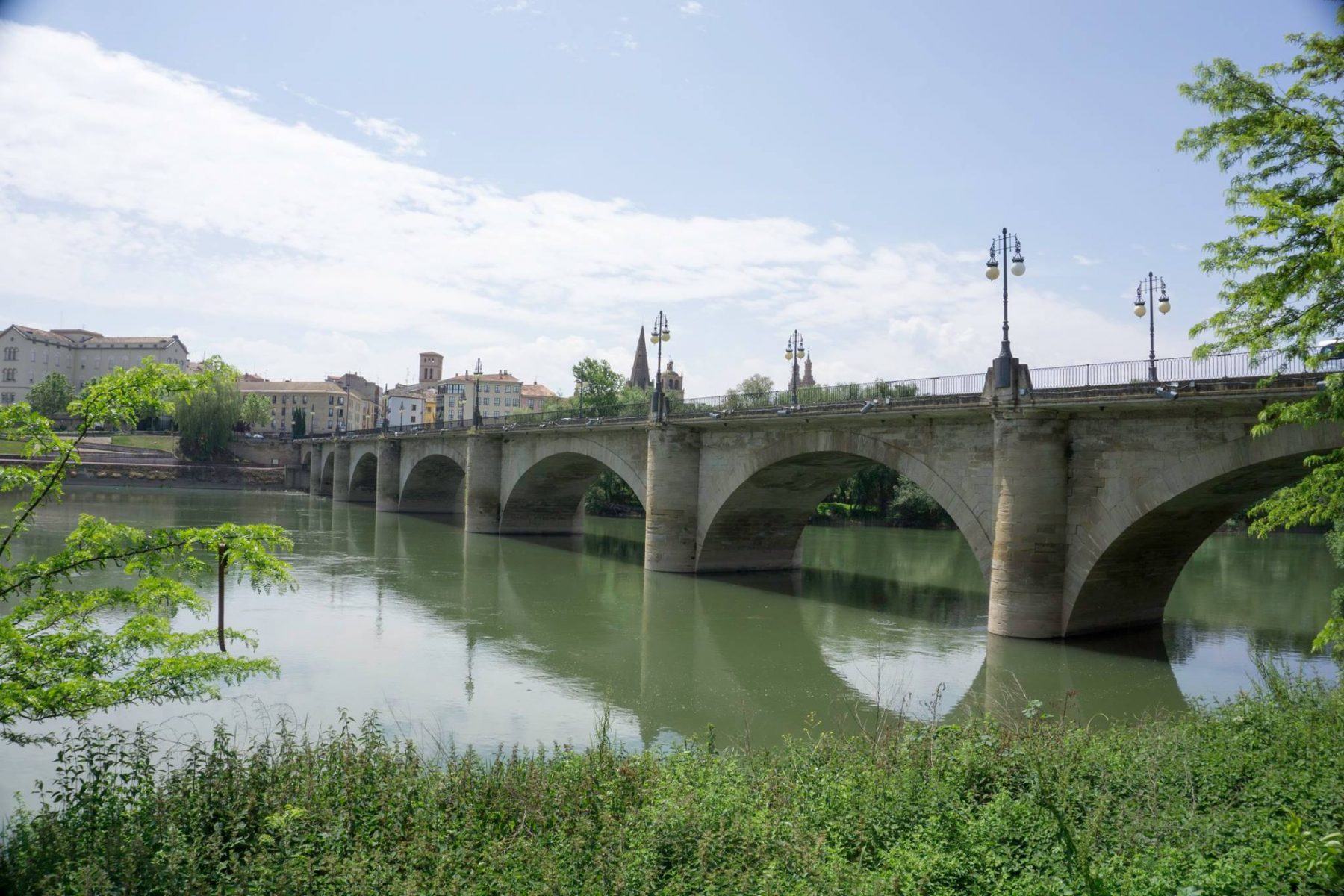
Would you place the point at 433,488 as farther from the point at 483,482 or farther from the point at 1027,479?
the point at 1027,479

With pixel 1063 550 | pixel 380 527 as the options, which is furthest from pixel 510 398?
pixel 1063 550

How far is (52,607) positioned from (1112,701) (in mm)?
14384

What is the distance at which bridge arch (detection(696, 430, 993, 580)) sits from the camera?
23.6 metres

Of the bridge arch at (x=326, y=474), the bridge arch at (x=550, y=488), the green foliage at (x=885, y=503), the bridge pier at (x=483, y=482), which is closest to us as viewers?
the bridge arch at (x=550, y=488)

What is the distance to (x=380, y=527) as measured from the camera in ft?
157

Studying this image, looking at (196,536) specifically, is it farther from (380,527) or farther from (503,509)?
(380,527)

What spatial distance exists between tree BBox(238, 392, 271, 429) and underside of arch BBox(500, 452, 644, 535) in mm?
66244

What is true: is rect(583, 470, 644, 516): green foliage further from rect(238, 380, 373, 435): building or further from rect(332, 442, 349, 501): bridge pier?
rect(238, 380, 373, 435): building

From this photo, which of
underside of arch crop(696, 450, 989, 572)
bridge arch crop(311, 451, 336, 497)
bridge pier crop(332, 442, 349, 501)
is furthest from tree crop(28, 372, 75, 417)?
underside of arch crop(696, 450, 989, 572)

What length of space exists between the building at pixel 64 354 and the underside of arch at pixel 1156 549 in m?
108

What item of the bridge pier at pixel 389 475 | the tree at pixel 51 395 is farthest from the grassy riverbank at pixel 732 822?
the tree at pixel 51 395

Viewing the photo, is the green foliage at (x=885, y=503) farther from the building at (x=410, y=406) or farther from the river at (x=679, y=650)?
the building at (x=410, y=406)

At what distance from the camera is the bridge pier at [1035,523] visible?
60.7ft

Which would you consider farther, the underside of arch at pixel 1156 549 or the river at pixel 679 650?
the underside of arch at pixel 1156 549
